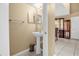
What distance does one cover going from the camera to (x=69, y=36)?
21.3 feet

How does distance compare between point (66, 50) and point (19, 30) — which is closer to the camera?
point (19, 30)

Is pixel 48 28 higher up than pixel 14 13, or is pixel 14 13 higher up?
pixel 14 13

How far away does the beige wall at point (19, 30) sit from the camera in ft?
9.53

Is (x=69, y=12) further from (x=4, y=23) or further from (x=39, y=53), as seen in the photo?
(x=4, y=23)

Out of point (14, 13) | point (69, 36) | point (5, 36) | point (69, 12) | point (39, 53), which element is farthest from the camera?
point (69, 36)

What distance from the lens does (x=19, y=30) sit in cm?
323

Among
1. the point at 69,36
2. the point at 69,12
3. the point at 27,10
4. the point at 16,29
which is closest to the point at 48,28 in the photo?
the point at 16,29

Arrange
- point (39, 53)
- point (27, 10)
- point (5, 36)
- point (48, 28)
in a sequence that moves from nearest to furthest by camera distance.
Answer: point (5, 36)
point (48, 28)
point (39, 53)
point (27, 10)

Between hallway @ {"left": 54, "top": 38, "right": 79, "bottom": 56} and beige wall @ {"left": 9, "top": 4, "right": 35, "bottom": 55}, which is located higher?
beige wall @ {"left": 9, "top": 4, "right": 35, "bottom": 55}

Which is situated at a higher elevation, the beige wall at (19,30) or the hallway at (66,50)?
the beige wall at (19,30)

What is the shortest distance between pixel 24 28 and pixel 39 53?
85 cm

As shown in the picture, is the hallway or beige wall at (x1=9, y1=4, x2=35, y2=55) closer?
beige wall at (x1=9, y1=4, x2=35, y2=55)

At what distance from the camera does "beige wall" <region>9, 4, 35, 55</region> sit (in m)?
2.91

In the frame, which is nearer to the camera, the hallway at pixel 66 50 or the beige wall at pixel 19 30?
the beige wall at pixel 19 30
